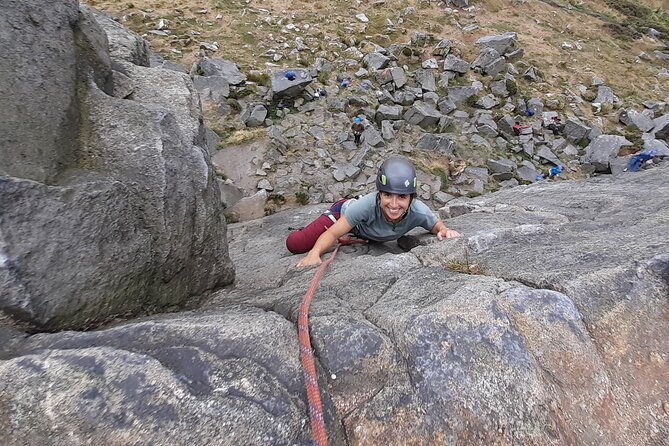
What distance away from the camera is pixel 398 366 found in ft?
9.43

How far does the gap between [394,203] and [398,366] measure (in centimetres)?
268

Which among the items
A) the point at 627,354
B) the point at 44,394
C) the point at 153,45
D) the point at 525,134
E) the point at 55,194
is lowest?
the point at 525,134

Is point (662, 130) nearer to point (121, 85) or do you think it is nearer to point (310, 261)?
point (310, 261)

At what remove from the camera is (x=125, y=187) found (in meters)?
3.62

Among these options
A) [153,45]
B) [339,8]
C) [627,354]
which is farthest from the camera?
[339,8]

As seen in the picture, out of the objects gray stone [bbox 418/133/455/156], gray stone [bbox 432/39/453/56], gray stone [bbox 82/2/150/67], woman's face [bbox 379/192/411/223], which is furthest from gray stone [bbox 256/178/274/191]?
gray stone [bbox 432/39/453/56]

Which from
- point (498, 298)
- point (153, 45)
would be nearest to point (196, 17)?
point (153, 45)

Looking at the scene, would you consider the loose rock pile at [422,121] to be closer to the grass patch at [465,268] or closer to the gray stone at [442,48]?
the gray stone at [442,48]

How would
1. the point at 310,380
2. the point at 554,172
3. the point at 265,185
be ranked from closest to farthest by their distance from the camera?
the point at 310,380
the point at 265,185
the point at 554,172

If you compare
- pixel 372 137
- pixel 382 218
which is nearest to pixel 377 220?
pixel 382 218

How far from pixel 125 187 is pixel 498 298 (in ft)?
10.1

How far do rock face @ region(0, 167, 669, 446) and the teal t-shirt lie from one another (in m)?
1.74

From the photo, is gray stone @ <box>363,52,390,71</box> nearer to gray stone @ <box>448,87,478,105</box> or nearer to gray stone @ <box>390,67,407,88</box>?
gray stone @ <box>390,67,407,88</box>

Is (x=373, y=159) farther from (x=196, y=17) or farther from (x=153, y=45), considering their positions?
(x=196, y=17)
